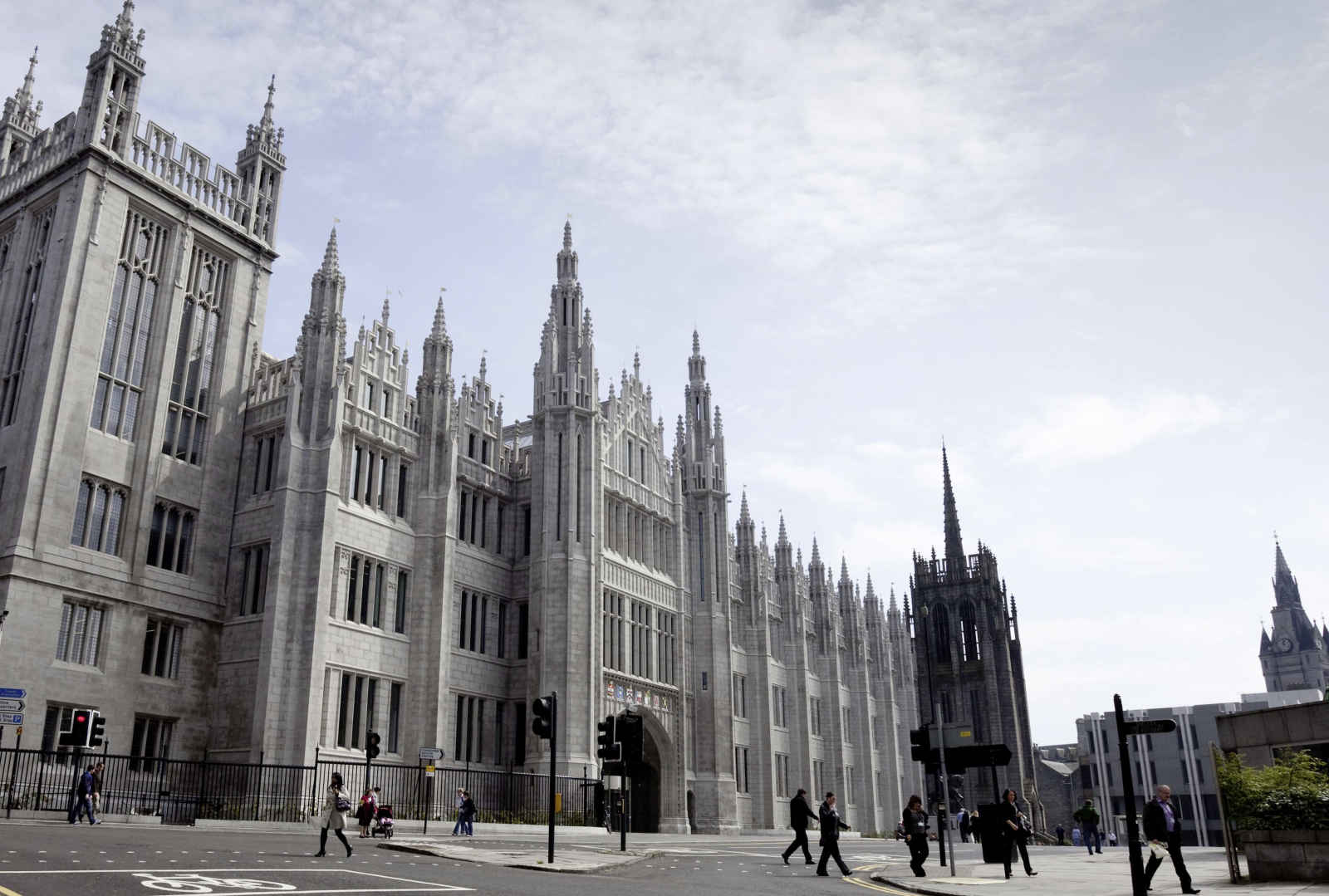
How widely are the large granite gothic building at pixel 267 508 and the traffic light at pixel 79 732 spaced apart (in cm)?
617

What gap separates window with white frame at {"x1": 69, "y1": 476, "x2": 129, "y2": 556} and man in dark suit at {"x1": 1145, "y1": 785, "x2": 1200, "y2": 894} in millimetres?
31504

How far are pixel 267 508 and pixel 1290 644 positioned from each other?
6469 inches

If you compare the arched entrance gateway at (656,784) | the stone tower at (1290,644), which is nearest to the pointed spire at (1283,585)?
the stone tower at (1290,644)

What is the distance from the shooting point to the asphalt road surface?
12789mm

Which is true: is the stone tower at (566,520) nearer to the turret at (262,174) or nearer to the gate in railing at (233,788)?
the gate in railing at (233,788)

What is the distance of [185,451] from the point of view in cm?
3875

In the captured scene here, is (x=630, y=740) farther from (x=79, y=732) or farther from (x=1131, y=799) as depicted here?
(x=79, y=732)

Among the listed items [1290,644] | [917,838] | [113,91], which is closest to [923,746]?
[917,838]

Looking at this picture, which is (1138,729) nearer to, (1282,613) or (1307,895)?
(1307,895)

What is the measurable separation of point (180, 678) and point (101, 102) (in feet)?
65.4

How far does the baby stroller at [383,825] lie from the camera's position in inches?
1140

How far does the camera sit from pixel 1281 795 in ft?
54.6

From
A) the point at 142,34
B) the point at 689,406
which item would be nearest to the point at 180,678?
the point at 142,34

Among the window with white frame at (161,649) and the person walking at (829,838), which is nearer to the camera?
the person walking at (829,838)
